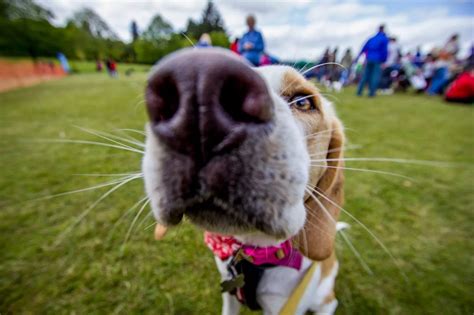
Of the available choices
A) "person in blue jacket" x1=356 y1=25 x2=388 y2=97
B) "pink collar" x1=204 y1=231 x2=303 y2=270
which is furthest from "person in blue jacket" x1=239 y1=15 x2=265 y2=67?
"person in blue jacket" x1=356 y1=25 x2=388 y2=97

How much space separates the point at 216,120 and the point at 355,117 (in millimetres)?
8967

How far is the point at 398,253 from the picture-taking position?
3.03m

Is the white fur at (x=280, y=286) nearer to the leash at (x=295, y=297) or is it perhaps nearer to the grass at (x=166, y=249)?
the leash at (x=295, y=297)

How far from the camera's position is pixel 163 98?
748 millimetres

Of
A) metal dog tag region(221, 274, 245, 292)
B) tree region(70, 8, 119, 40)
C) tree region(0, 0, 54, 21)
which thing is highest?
tree region(70, 8, 119, 40)

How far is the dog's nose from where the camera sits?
0.68 m

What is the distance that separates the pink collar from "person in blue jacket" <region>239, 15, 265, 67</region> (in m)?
5.43

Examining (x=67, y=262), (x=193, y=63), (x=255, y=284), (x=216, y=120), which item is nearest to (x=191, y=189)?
(x=216, y=120)

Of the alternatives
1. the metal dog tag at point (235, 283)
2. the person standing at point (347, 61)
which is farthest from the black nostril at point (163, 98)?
the person standing at point (347, 61)

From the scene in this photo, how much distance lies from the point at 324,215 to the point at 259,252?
56 centimetres

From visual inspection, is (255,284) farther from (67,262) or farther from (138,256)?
(67,262)

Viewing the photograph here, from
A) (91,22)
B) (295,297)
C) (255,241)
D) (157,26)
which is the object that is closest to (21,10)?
(157,26)

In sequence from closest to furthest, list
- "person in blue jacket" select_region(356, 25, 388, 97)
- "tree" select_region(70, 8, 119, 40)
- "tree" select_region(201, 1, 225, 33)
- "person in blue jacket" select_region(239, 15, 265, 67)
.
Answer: "person in blue jacket" select_region(239, 15, 265, 67) < "tree" select_region(201, 1, 225, 33) < "person in blue jacket" select_region(356, 25, 388, 97) < "tree" select_region(70, 8, 119, 40)

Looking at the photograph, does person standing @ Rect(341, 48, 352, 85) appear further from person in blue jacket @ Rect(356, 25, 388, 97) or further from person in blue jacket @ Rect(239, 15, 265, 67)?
person in blue jacket @ Rect(239, 15, 265, 67)
